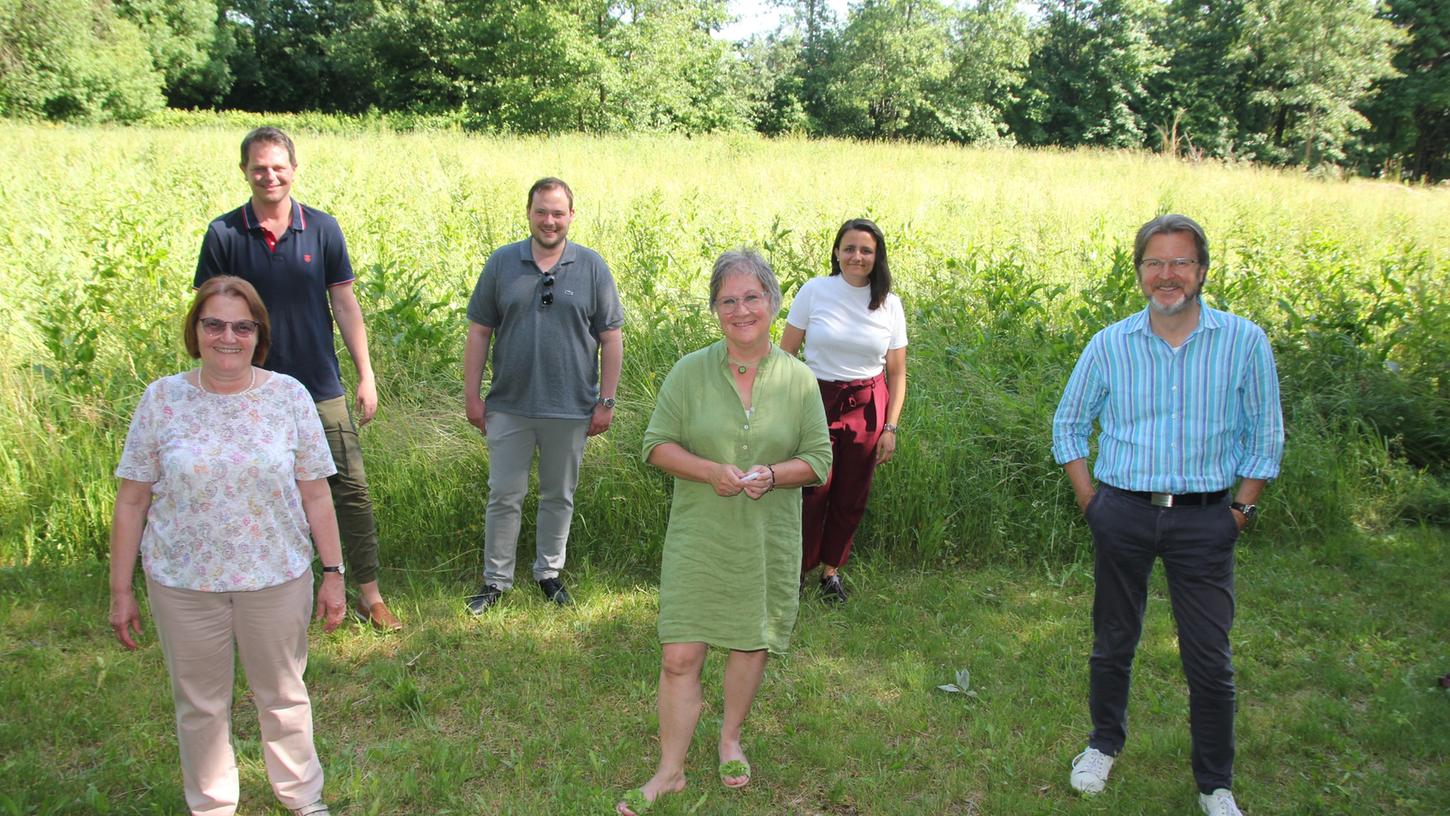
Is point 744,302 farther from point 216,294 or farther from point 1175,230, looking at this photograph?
point 216,294

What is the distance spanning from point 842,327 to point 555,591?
183 cm

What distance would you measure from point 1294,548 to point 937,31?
3398cm

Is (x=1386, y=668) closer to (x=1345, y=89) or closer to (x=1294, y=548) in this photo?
(x=1294, y=548)

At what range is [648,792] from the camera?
3.15m

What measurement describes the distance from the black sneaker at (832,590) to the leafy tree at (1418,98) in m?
35.2

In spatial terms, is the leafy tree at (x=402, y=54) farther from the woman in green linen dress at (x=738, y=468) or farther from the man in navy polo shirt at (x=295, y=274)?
the woman in green linen dress at (x=738, y=468)

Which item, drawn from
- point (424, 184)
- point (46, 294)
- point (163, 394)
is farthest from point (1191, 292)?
point (424, 184)

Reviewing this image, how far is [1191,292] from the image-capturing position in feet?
9.40

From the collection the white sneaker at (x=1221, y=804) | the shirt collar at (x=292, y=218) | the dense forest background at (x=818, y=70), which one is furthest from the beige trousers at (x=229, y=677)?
the dense forest background at (x=818, y=70)

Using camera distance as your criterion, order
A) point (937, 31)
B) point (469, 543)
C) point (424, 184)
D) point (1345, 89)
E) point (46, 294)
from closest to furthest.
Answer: point (469, 543) < point (46, 294) < point (424, 184) < point (1345, 89) < point (937, 31)

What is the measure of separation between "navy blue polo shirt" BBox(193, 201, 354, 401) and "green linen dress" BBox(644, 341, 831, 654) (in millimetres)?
1653

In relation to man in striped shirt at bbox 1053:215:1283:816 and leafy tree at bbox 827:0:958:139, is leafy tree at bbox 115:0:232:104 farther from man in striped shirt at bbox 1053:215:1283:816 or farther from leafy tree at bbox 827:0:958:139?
man in striped shirt at bbox 1053:215:1283:816

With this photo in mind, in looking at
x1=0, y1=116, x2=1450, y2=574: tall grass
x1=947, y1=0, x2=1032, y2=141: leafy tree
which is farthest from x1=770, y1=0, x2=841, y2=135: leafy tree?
x1=0, y1=116, x2=1450, y2=574: tall grass

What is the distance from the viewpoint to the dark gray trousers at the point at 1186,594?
2.90 m
